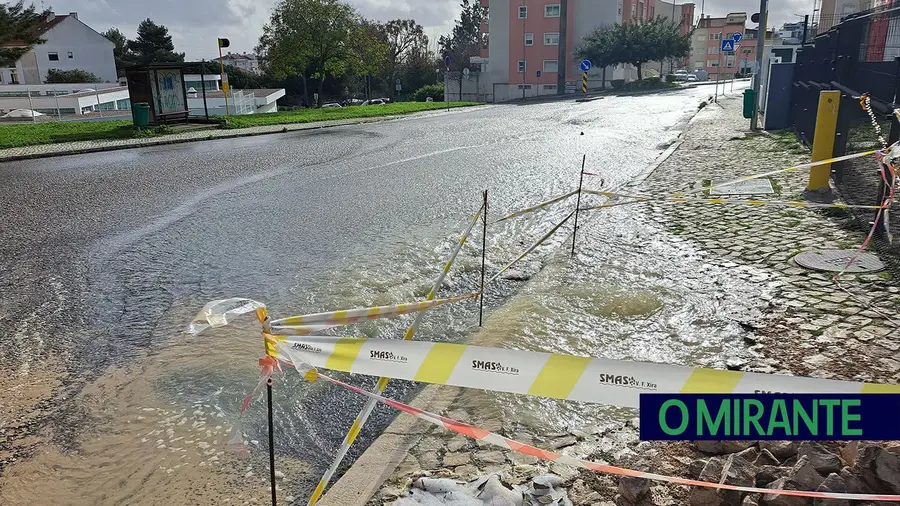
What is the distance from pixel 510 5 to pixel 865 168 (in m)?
64.2

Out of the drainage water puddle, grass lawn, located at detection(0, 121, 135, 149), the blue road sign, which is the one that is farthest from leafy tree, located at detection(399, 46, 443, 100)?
the drainage water puddle

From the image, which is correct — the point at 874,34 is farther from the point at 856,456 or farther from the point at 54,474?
the point at 54,474

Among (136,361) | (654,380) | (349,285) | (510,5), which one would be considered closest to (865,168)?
(349,285)

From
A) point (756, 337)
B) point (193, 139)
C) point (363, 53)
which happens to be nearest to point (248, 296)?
point (756, 337)

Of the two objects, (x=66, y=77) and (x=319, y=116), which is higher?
(x=66, y=77)

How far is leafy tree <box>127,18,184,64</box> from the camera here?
74.8m

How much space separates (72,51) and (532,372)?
82.0m

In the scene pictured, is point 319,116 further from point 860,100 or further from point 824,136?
point 860,100

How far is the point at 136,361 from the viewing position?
5.50 meters

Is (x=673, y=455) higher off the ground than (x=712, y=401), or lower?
lower

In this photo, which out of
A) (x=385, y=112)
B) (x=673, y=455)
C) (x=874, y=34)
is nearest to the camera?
(x=673, y=455)

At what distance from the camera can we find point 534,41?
68.5 m

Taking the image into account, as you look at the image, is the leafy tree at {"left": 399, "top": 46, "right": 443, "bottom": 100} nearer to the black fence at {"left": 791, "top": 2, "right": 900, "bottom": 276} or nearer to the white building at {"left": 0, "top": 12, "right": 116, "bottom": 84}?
the white building at {"left": 0, "top": 12, "right": 116, "bottom": 84}

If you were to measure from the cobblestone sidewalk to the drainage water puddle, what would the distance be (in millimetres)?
222
